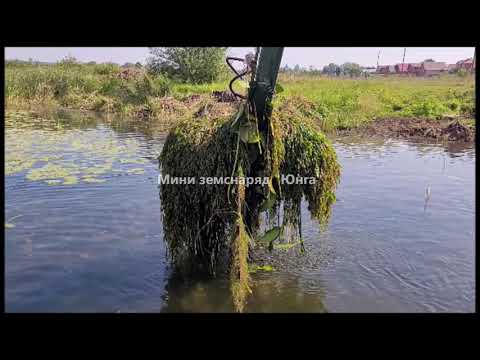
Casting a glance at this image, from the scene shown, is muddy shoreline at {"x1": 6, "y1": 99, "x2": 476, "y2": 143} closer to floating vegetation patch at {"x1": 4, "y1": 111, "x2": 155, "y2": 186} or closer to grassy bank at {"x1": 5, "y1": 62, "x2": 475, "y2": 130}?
grassy bank at {"x1": 5, "y1": 62, "x2": 475, "y2": 130}

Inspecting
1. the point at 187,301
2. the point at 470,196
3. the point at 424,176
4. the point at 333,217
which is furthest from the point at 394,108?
the point at 187,301

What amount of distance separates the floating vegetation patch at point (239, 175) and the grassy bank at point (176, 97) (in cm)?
1224

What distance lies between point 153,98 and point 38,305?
62.8 feet

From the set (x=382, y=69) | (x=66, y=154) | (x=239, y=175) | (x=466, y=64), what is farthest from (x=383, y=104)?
(x=382, y=69)

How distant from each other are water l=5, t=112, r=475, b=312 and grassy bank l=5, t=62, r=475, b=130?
863cm

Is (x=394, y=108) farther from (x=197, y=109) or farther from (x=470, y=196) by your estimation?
(x=197, y=109)

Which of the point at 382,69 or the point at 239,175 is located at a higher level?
the point at 382,69

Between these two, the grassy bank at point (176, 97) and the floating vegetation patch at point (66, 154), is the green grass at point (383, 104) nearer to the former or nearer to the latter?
the grassy bank at point (176, 97)

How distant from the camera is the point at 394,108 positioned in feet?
68.4

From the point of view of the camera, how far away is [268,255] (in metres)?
6.23

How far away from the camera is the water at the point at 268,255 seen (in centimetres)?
520

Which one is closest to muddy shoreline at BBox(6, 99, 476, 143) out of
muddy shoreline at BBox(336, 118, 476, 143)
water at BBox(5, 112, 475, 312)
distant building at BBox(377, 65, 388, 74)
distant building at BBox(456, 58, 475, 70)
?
muddy shoreline at BBox(336, 118, 476, 143)

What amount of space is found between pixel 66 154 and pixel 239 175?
8.99m

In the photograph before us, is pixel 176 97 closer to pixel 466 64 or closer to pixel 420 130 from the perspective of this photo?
pixel 420 130
